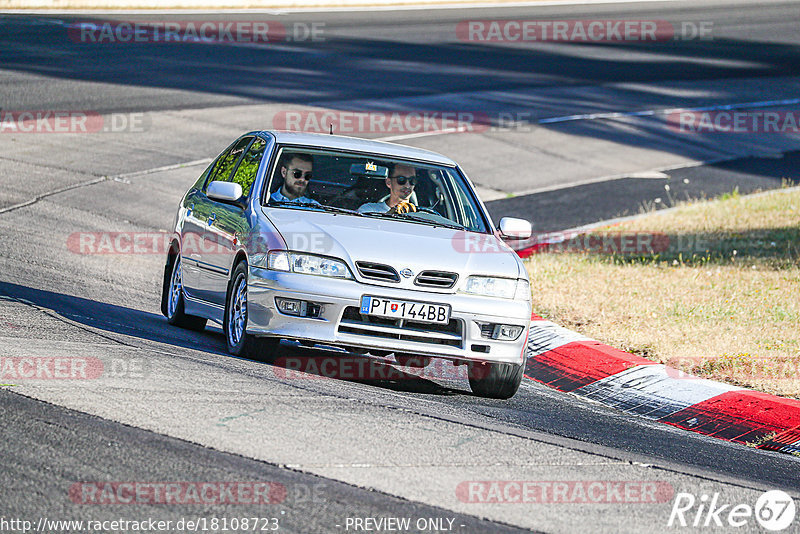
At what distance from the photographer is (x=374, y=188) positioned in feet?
29.6

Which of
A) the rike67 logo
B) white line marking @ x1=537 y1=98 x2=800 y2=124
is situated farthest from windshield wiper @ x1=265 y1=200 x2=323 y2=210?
white line marking @ x1=537 y1=98 x2=800 y2=124

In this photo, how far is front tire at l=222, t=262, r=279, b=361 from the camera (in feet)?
26.2

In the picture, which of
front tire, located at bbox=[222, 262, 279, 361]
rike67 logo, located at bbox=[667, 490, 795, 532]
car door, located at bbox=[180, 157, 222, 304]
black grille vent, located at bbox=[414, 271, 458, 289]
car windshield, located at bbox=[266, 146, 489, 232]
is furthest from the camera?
car door, located at bbox=[180, 157, 222, 304]

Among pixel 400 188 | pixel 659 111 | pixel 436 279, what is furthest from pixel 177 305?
pixel 659 111

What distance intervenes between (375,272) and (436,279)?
1.29ft

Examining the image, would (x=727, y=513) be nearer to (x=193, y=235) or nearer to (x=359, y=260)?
(x=359, y=260)

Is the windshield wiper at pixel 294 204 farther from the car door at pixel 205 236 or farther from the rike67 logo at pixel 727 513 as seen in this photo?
the rike67 logo at pixel 727 513

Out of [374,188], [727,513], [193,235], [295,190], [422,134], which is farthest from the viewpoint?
[422,134]

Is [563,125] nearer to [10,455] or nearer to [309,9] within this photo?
[309,9]

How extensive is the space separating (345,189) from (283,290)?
60.9 inches

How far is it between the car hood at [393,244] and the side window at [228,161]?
1.50 m

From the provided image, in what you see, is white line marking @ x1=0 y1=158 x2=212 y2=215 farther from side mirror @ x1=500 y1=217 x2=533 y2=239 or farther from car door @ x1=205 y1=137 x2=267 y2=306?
side mirror @ x1=500 y1=217 x2=533 y2=239

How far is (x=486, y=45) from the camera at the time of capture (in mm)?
33125

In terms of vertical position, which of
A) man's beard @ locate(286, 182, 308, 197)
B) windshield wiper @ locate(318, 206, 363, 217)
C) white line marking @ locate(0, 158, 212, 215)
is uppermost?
man's beard @ locate(286, 182, 308, 197)
